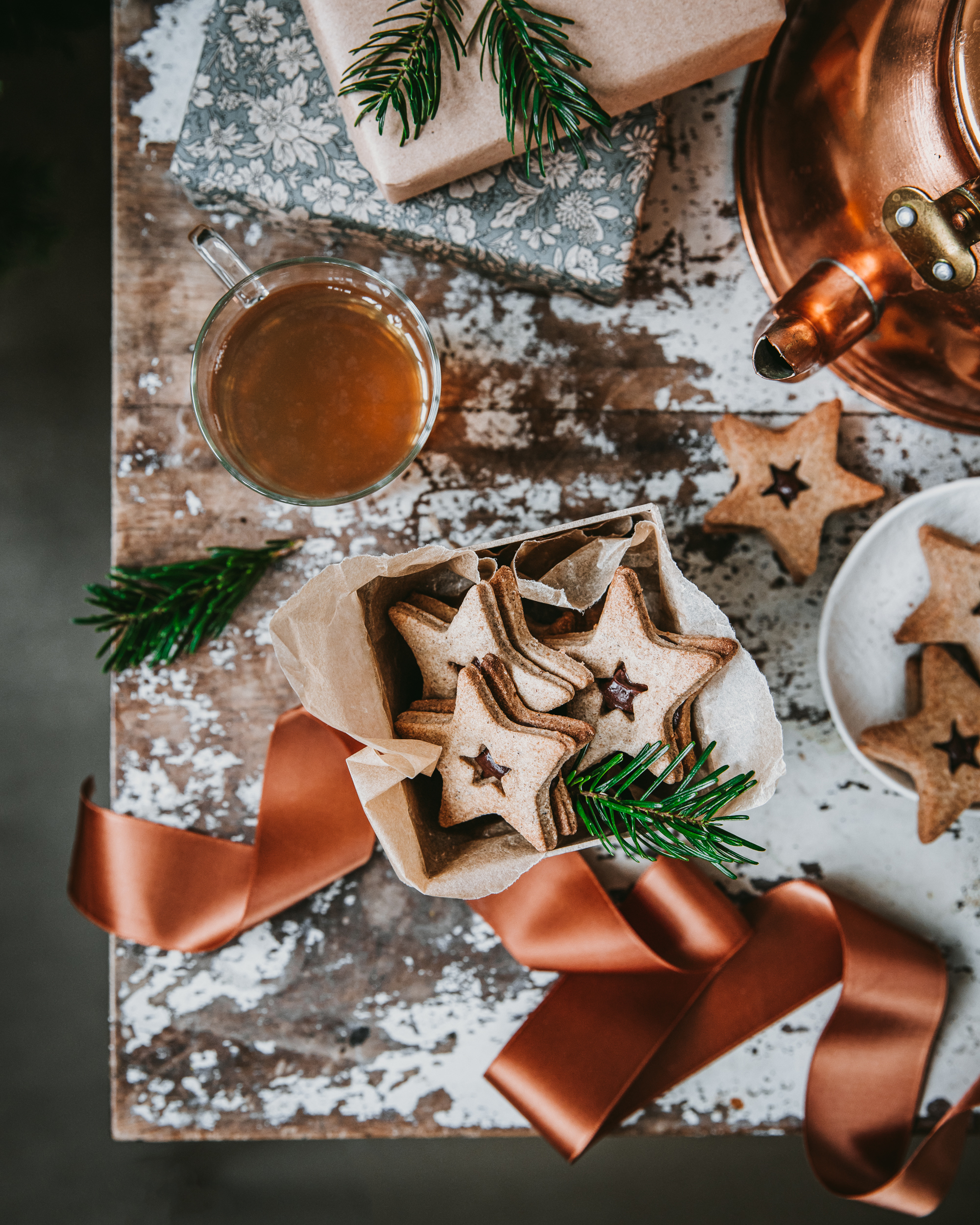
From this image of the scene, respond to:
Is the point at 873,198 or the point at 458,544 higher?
the point at 873,198

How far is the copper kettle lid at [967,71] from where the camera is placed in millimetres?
614

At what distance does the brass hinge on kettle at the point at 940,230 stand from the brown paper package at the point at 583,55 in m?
0.27

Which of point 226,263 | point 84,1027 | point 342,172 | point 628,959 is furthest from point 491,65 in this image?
point 84,1027

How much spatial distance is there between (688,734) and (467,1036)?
514 millimetres

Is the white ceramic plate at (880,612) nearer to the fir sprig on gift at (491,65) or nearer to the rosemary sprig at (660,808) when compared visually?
the rosemary sprig at (660,808)

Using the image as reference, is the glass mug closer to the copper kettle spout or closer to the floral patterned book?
the floral patterned book

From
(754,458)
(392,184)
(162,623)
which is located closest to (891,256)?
(754,458)

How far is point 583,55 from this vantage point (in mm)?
780

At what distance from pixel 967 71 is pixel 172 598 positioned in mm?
853

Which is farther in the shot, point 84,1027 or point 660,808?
point 84,1027

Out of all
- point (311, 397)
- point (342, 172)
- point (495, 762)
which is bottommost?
point (495, 762)

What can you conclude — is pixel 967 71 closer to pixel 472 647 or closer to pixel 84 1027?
pixel 472 647

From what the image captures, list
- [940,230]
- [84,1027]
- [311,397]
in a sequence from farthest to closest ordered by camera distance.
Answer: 1. [84,1027]
2. [311,397]
3. [940,230]

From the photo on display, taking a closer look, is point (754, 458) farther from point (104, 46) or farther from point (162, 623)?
point (104, 46)
